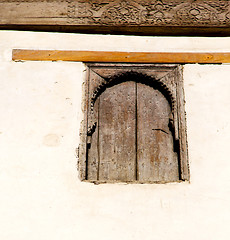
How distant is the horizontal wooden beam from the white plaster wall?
6 cm

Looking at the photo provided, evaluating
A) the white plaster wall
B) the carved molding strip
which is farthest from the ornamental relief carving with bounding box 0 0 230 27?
the white plaster wall

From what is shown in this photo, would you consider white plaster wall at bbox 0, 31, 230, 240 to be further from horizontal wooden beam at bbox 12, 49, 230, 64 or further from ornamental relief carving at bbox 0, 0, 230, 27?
ornamental relief carving at bbox 0, 0, 230, 27

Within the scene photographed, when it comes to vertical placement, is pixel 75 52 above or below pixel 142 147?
above

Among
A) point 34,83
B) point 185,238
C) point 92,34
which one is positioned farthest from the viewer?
point 92,34

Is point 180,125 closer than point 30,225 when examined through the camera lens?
No

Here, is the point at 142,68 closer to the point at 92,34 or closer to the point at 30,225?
the point at 92,34

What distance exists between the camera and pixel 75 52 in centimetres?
291

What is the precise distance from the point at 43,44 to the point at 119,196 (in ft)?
4.77

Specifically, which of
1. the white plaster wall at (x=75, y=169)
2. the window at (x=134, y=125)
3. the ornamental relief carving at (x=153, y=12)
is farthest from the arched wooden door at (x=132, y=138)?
the ornamental relief carving at (x=153, y=12)

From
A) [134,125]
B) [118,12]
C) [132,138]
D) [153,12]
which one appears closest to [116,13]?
[118,12]

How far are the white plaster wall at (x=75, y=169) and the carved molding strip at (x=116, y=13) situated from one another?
186 mm

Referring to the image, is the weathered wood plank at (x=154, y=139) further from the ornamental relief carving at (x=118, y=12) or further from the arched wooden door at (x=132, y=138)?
the ornamental relief carving at (x=118, y=12)

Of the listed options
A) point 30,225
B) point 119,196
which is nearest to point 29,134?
point 30,225

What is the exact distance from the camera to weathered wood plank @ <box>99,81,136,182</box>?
264 centimetres
